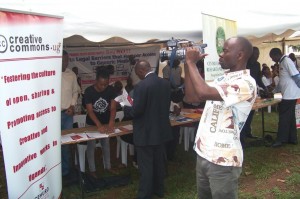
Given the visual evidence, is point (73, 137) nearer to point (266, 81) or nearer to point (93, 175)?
point (93, 175)

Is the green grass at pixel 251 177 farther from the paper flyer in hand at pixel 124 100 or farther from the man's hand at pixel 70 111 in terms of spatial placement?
the paper flyer in hand at pixel 124 100

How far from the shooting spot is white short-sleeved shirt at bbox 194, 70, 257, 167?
7.32 ft

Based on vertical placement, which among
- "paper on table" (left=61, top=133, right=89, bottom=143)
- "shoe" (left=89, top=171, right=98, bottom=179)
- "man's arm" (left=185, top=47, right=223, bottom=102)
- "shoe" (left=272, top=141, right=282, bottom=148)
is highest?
"man's arm" (left=185, top=47, right=223, bottom=102)

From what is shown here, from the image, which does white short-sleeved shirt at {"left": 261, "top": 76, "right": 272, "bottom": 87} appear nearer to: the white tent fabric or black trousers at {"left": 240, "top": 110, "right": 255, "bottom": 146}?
black trousers at {"left": 240, "top": 110, "right": 255, "bottom": 146}

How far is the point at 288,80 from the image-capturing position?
6199 mm

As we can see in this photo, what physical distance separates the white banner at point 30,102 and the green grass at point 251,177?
1709mm

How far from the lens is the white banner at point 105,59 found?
8.39 m

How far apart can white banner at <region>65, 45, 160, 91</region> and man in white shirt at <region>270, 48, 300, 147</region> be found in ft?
10.9

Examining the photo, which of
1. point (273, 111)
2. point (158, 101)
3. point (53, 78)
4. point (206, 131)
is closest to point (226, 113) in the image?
point (206, 131)

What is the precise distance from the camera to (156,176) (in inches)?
169

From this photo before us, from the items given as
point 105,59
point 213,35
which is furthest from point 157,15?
point 105,59

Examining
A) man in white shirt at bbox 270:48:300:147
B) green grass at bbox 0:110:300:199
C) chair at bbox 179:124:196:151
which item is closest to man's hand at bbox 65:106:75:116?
green grass at bbox 0:110:300:199

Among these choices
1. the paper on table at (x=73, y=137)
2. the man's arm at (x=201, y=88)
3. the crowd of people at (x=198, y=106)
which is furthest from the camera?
the paper on table at (x=73, y=137)

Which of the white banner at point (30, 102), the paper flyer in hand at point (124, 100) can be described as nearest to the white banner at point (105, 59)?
the paper flyer in hand at point (124, 100)
